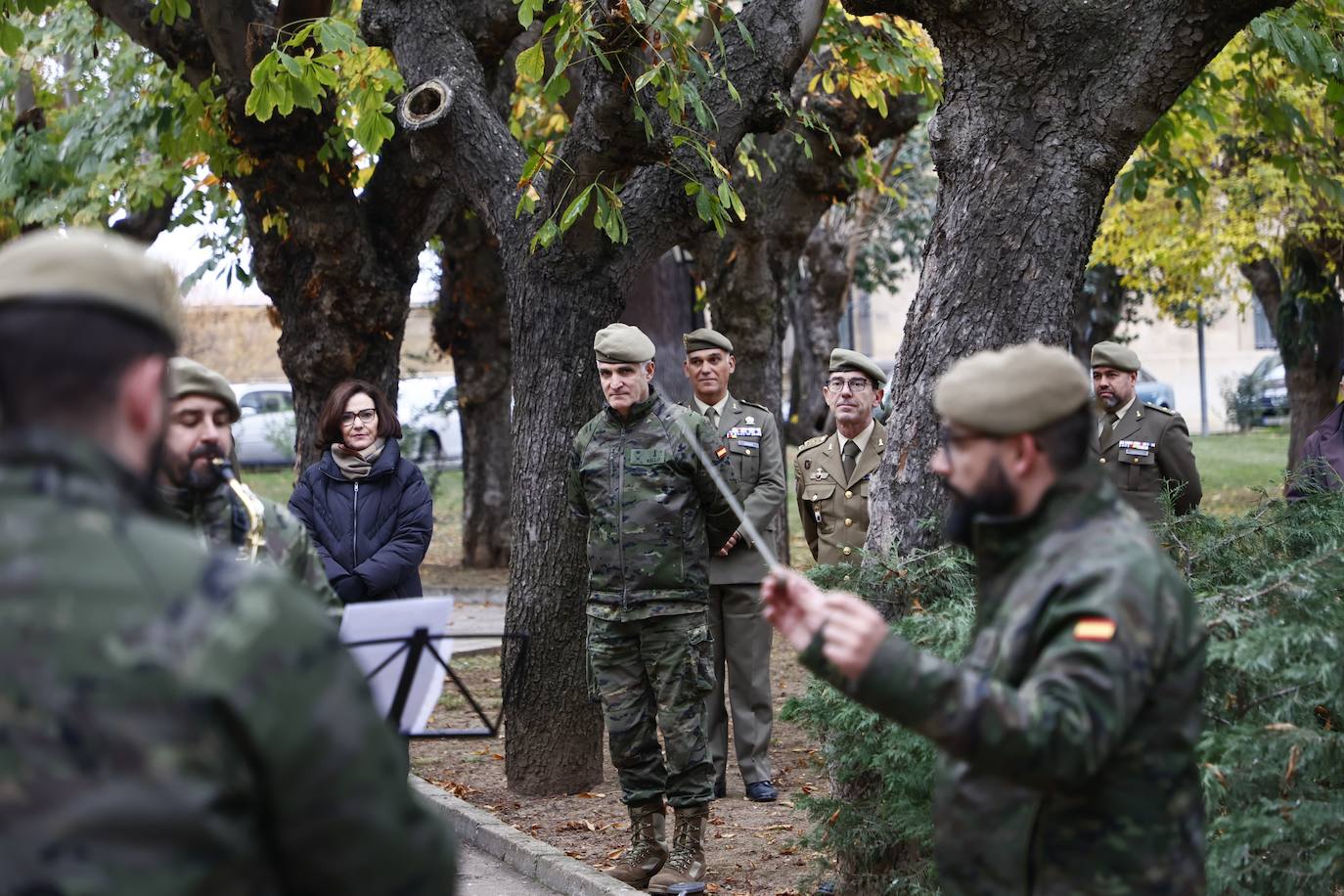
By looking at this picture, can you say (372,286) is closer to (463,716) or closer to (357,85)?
(357,85)

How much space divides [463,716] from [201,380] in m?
6.13

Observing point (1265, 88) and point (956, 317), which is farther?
point (1265, 88)

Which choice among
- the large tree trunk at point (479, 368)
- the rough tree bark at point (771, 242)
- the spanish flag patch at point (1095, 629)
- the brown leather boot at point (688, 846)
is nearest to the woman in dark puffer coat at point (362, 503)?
the brown leather boot at point (688, 846)

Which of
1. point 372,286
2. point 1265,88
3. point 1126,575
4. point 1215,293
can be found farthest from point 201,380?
point 1215,293

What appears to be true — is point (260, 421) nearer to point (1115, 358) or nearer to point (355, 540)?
point (355, 540)

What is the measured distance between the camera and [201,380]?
4.36 metres

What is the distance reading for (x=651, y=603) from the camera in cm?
652

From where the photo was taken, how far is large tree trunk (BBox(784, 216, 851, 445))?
2033cm

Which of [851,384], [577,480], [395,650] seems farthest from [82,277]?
[851,384]

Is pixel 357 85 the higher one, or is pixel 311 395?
pixel 357 85

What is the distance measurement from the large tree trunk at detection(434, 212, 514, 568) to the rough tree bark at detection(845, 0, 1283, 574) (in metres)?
10.3

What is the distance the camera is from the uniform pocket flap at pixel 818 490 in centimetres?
824

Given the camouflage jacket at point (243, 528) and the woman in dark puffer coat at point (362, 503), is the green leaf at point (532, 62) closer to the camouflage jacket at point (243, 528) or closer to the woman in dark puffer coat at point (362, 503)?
the woman in dark puffer coat at point (362, 503)

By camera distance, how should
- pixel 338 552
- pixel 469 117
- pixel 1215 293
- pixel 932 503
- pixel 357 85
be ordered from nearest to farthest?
1. pixel 932 503
2. pixel 338 552
3. pixel 469 117
4. pixel 357 85
5. pixel 1215 293
